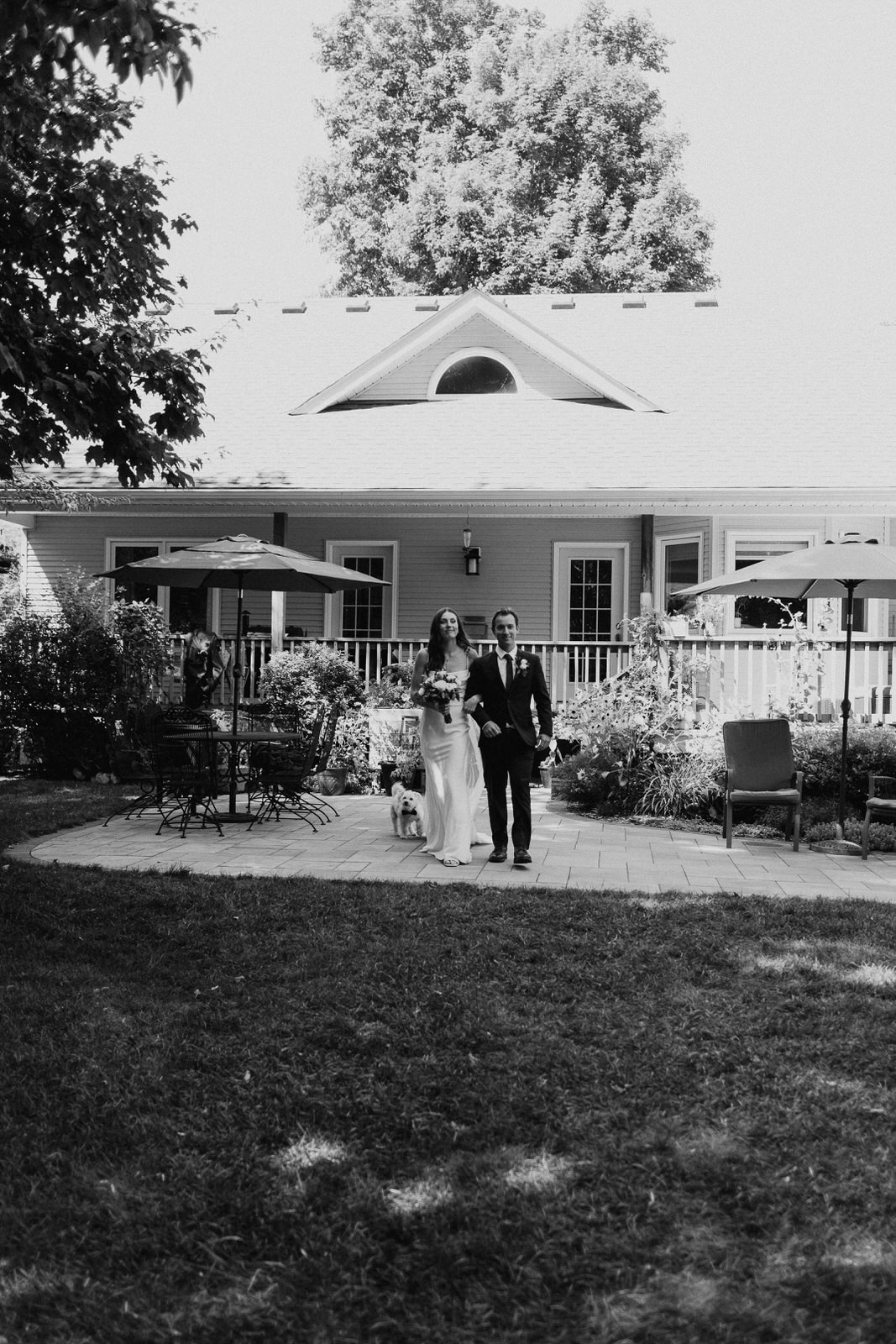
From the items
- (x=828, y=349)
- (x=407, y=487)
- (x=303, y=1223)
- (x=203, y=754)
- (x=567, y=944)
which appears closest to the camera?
(x=303, y=1223)

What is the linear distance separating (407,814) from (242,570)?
9.09 feet

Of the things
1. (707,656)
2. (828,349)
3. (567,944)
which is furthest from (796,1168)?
(828,349)

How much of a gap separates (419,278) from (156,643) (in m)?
18.7

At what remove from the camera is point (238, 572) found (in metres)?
11.4

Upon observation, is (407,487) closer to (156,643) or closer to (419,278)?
(156,643)

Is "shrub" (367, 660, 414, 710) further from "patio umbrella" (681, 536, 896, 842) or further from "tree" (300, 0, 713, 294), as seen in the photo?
"tree" (300, 0, 713, 294)

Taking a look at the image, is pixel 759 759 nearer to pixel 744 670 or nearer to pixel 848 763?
pixel 848 763

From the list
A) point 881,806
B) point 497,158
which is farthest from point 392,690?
point 497,158

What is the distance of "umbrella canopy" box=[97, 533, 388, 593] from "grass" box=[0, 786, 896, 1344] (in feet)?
15.9

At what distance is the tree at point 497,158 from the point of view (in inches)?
1148

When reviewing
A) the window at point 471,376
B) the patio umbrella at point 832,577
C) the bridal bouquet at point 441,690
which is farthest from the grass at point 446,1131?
the window at point 471,376

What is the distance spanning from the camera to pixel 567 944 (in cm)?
623

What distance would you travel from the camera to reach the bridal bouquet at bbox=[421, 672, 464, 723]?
8.88 metres

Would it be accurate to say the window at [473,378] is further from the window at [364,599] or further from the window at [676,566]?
the window at [676,566]
